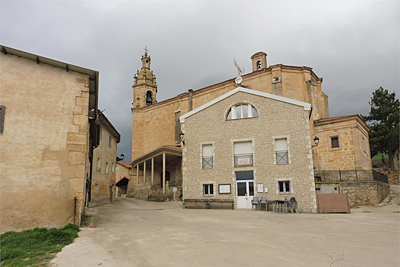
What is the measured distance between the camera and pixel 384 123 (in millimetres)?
30688

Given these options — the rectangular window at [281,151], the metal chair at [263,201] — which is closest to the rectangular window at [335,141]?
the rectangular window at [281,151]

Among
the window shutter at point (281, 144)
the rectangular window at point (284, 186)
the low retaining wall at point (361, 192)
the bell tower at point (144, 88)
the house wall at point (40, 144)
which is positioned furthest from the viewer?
the bell tower at point (144, 88)

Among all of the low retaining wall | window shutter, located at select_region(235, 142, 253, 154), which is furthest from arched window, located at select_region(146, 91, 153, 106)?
the low retaining wall

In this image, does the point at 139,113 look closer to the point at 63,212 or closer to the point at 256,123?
the point at 256,123

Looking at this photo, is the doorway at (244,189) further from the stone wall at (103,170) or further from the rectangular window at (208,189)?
the stone wall at (103,170)

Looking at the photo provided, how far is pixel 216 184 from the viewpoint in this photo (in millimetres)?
16344

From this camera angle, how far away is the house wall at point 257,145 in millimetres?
14898

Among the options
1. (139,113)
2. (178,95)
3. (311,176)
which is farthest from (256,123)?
(139,113)

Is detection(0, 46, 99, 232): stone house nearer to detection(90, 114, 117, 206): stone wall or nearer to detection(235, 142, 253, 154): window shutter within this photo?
detection(90, 114, 117, 206): stone wall

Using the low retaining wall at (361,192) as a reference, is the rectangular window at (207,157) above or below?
above

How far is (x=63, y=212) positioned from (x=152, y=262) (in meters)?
4.41

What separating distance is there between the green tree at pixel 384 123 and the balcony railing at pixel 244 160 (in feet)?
64.6

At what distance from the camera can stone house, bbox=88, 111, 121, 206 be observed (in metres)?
17.4

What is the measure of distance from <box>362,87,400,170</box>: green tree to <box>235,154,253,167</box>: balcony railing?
19687 mm
